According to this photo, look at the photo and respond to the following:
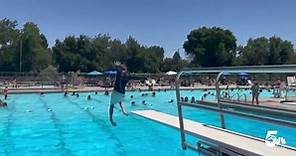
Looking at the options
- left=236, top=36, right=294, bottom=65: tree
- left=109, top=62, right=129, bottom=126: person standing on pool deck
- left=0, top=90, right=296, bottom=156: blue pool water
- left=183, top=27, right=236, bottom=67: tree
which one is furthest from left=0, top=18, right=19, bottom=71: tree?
left=109, top=62, right=129, bottom=126: person standing on pool deck

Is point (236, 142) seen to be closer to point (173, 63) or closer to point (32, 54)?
point (32, 54)

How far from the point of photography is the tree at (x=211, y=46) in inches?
2673

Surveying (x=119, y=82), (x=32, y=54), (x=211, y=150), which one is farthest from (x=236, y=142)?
(x=32, y=54)

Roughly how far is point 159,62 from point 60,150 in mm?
56801

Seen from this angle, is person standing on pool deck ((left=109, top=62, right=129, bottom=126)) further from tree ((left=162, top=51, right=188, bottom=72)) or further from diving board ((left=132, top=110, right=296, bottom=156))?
tree ((left=162, top=51, right=188, bottom=72))

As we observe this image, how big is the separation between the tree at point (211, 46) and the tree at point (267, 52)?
13.6 feet

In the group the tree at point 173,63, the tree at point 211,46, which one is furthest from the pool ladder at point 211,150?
the tree at point 173,63

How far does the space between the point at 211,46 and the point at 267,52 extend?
10940 millimetres

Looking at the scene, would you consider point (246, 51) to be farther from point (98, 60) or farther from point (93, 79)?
point (93, 79)

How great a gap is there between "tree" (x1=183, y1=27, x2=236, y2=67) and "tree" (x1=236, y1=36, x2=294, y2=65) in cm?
413

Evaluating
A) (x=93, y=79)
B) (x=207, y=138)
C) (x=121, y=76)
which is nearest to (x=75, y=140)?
(x=121, y=76)

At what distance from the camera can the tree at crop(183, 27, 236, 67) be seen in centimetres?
6790

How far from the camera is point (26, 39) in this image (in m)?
61.0

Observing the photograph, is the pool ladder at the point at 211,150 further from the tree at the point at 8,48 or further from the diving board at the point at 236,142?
the tree at the point at 8,48
